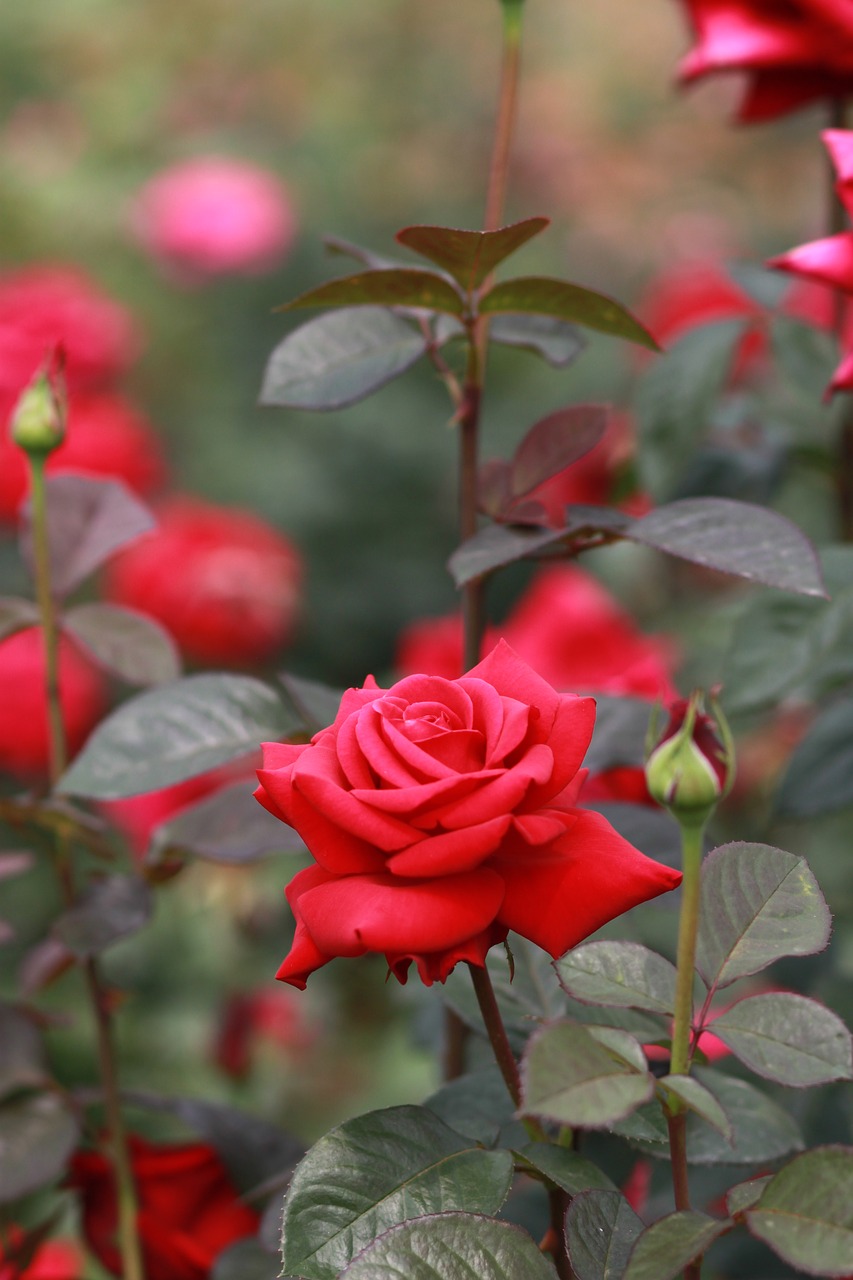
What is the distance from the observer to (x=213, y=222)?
1.95 meters

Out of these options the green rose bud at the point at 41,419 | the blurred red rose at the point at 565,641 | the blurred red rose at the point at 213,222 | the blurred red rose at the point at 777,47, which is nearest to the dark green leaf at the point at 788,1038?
the green rose bud at the point at 41,419

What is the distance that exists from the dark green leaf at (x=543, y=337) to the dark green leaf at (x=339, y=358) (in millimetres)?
34

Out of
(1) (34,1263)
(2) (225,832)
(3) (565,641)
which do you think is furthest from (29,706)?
(2) (225,832)

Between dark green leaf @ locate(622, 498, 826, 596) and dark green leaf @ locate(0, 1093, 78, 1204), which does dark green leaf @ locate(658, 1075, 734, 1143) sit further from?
dark green leaf @ locate(0, 1093, 78, 1204)

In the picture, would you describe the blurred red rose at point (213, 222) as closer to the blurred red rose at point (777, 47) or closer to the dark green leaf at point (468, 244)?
the blurred red rose at point (777, 47)

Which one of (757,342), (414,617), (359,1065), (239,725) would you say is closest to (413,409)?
(414,617)

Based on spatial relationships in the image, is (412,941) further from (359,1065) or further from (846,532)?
(359,1065)

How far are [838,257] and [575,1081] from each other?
297 millimetres

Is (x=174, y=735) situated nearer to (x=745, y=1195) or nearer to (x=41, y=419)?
(x=41, y=419)

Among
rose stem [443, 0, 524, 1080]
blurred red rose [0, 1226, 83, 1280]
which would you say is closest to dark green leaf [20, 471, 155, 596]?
rose stem [443, 0, 524, 1080]

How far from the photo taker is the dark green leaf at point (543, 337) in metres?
0.45

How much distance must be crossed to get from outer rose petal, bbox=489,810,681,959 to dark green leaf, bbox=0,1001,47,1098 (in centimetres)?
27

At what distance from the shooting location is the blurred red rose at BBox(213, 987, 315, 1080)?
87 cm

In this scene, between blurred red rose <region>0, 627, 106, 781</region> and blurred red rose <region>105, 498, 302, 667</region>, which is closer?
blurred red rose <region>0, 627, 106, 781</region>
